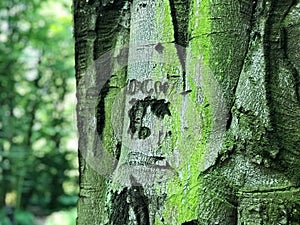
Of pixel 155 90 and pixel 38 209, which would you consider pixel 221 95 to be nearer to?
pixel 155 90

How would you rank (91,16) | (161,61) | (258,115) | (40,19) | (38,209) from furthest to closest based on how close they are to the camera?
(38,209), (40,19), (91,16), (161,61), (258,115)

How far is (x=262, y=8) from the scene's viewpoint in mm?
1012

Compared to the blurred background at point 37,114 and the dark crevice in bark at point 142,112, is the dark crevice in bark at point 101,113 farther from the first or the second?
the blurred background at point 37,114

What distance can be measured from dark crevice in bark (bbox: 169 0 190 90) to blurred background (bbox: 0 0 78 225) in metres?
2.62

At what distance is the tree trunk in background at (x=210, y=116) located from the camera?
0.97m

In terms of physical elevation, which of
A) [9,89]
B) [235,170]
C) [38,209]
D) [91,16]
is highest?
[91,16]

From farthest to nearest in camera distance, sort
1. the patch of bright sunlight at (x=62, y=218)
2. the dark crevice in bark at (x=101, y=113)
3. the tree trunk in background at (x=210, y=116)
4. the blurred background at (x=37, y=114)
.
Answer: the patch of bright sunlight at (x=62, y=218) < the blurred background at (x=37, y=114) < the dark crevice in bark at (x=101, y=113) < the tree trunk in background at (x=210, y=116)

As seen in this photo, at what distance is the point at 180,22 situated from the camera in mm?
1084

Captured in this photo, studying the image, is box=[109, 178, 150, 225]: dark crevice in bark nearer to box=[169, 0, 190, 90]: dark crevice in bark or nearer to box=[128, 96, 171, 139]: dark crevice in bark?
box=[128, 96, 171, 139]: dark crevice in bark

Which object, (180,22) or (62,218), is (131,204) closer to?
(180,22)

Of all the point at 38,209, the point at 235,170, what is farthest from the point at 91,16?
the point at 38,209

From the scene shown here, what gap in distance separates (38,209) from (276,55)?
381cm

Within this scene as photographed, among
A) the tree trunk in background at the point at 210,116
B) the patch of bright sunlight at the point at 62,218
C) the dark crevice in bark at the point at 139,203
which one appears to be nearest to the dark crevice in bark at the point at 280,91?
the tree trunk in background at the point at 210,116

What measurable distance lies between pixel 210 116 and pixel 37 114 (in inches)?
136
